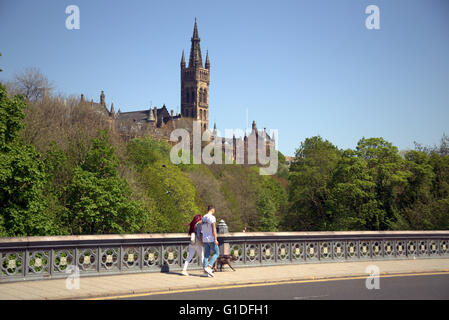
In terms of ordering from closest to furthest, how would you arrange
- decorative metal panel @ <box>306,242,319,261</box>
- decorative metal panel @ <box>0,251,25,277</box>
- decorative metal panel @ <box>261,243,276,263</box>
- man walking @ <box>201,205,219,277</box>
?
1. decorative metal panel @ <box>0,251,25,277</box>
2. man walking @ <box>201,205,219,277</box>
3. decorative metal panel @ <box>261,243,276,263</box>
4. decorative metal panel @ <box>306,242,319,261</box>

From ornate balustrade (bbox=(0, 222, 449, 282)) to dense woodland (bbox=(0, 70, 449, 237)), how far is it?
1312 cm

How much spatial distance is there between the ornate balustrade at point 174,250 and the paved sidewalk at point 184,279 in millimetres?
348

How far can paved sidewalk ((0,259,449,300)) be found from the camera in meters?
11.5

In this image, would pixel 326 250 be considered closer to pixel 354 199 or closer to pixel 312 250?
pixel 312 250

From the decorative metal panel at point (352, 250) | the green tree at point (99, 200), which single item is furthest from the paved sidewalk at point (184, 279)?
the green tree at point (99, 200)

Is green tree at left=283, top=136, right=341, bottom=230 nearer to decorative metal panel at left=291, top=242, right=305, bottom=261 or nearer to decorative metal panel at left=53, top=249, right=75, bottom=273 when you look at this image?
decorative metal panel at left=291, top=242, right=305, bottom=261

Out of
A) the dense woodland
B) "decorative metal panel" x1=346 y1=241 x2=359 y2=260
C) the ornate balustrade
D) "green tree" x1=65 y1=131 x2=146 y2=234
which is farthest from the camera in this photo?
"green tree" x1=65 y1=131 x2=146 y2=234

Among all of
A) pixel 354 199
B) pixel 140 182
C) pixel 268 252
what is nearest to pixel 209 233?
pixel 268 252

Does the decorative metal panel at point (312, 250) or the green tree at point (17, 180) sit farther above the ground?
the green tree at point (17, 180)

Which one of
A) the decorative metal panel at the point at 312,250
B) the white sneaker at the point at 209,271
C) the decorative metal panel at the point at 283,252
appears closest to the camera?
the white sneaker at the point at 209,271

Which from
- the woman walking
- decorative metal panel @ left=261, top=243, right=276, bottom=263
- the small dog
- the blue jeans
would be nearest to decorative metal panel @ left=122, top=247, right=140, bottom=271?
the woman walking

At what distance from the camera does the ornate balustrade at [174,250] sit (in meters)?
13.2

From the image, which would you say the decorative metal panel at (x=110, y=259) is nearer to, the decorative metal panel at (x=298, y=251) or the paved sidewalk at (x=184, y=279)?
the paved sidewalk at (x=184, y=279)
